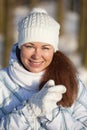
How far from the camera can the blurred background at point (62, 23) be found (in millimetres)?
11586

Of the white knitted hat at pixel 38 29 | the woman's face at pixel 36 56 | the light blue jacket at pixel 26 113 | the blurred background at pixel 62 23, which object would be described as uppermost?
the white knitted hat at pixel 38 29

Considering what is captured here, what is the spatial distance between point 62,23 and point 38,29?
8695mm

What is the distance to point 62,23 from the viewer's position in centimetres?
1270

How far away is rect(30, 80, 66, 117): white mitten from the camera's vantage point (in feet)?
12.2

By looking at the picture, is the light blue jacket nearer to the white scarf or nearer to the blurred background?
the white scarf

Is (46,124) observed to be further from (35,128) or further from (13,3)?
(13,3)

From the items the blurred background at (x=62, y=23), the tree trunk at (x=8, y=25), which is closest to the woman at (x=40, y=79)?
the blurred background at (x=62, y=23)

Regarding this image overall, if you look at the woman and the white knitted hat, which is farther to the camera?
the white knitted hat

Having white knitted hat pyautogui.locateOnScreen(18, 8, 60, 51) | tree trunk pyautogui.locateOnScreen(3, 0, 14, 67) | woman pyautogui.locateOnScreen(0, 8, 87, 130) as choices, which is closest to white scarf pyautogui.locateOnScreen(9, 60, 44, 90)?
woman pyautogui.locateOnScreen(0, 8, 87, 130)

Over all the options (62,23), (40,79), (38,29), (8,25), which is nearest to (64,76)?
(40,79)

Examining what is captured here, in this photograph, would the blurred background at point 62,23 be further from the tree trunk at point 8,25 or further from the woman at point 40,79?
the woman at point 40,79

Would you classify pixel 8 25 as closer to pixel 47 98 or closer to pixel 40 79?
pixel 40 79

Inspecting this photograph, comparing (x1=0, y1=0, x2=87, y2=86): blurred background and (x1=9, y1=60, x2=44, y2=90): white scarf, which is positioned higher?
(x1=9, y1=60, x2=44, y2=90): white scarf

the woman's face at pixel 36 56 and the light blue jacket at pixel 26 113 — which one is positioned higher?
the woman's face at pixel 36 56
